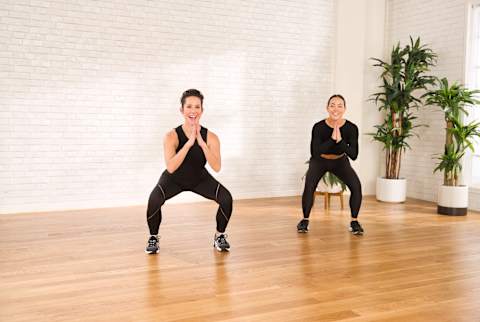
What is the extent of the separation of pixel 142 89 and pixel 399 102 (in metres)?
2.99

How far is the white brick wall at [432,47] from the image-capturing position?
19.1 feet

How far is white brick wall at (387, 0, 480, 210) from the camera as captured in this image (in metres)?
5.82

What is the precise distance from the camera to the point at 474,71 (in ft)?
18.7

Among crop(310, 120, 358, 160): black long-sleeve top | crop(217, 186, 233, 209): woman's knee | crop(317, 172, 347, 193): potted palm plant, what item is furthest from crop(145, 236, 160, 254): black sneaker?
crop(317, 172, 347, 193): potted palm plant

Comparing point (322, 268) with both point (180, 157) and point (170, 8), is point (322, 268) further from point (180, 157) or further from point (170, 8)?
point (170, 8)

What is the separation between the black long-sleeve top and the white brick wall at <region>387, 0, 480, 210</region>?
221 centimetres

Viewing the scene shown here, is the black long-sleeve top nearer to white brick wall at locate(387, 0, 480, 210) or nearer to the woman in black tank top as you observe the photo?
the woman in black tank top

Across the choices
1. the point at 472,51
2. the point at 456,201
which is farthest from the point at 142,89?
the point at 472,51

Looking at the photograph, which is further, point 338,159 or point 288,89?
point 288,89

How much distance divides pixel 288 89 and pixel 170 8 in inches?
69.4

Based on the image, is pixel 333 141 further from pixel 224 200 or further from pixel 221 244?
pixel 221 244

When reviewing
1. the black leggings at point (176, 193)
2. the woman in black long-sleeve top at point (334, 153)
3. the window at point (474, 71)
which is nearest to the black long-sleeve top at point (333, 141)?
the woman in black long-sleeve top at point (334, 153)

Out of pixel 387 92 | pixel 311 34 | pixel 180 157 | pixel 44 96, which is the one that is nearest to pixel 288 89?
pixel 311 34

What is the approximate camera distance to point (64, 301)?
103 inches
